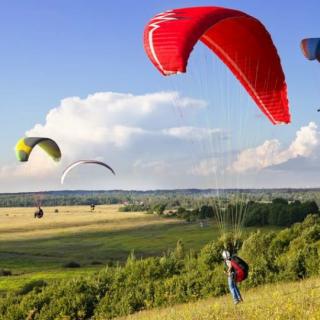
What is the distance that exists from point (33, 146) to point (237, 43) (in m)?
19.1

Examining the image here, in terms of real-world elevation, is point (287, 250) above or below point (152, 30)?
below

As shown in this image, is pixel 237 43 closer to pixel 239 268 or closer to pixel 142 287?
pixel 239 268

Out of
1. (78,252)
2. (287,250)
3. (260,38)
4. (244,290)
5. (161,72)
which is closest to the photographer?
(161,72)

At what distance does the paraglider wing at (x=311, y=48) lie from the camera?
62.3 ft

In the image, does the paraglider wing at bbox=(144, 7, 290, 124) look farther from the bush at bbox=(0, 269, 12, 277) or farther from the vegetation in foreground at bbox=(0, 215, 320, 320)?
the bush at bbox=(0, 269, 12, 277)

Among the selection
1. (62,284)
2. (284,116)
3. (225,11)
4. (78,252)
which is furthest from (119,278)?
(78,252)

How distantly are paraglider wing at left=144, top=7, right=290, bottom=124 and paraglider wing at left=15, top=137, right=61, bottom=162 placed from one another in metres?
18.1

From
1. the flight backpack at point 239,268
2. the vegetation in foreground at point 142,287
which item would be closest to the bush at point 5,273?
the vegetation in foreground at point 142,287

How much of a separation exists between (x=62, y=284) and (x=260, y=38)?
3624 centimetres

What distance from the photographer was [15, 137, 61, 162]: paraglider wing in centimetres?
3538

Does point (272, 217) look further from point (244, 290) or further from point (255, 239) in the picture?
point (244, 290)

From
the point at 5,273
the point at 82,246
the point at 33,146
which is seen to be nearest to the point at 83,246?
the point at 82,246

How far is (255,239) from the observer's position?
59438 mm

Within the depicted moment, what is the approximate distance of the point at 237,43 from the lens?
65.2 feet
